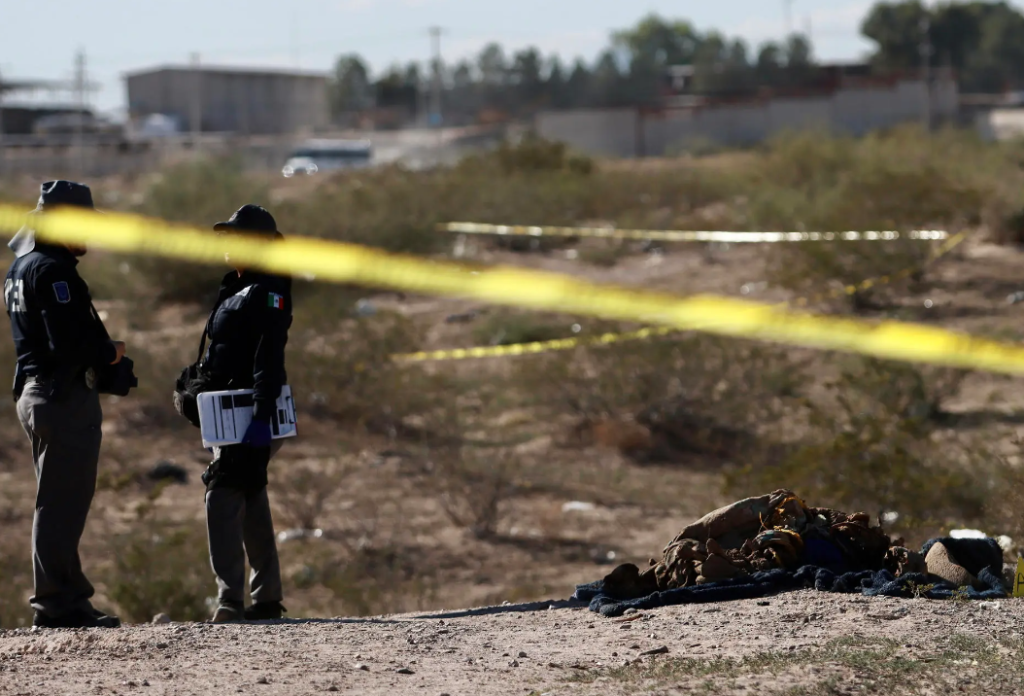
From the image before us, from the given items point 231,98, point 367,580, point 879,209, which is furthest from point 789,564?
point 231,98

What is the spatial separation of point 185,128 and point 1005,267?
4591cm

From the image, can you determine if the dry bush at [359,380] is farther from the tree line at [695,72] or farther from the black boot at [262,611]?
the tree line at [695,72]

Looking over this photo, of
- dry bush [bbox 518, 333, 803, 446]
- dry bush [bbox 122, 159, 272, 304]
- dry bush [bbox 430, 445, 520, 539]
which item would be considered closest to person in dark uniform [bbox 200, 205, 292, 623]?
dry bush [bbox 430, 445, 520, 539]

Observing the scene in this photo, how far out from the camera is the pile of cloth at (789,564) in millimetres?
5602

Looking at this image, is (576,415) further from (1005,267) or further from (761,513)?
(1005,267)

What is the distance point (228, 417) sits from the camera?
579cm

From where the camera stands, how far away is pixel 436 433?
12.0 m

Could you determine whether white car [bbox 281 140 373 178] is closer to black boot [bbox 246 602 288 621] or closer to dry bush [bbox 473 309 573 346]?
dry bush [bbox 473 309 573 346]

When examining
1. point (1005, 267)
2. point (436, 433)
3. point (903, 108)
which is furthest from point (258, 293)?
point (903, 108)

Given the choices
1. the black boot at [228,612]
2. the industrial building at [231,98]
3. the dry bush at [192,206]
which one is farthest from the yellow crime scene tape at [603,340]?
the industrial building at [231,98]

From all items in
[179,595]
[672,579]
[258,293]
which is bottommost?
[179,595]

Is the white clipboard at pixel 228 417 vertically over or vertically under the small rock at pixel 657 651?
over

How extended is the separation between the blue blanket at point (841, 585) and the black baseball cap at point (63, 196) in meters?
2.70

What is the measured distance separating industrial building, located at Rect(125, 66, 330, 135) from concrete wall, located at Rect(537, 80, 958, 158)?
1455 centimetres
